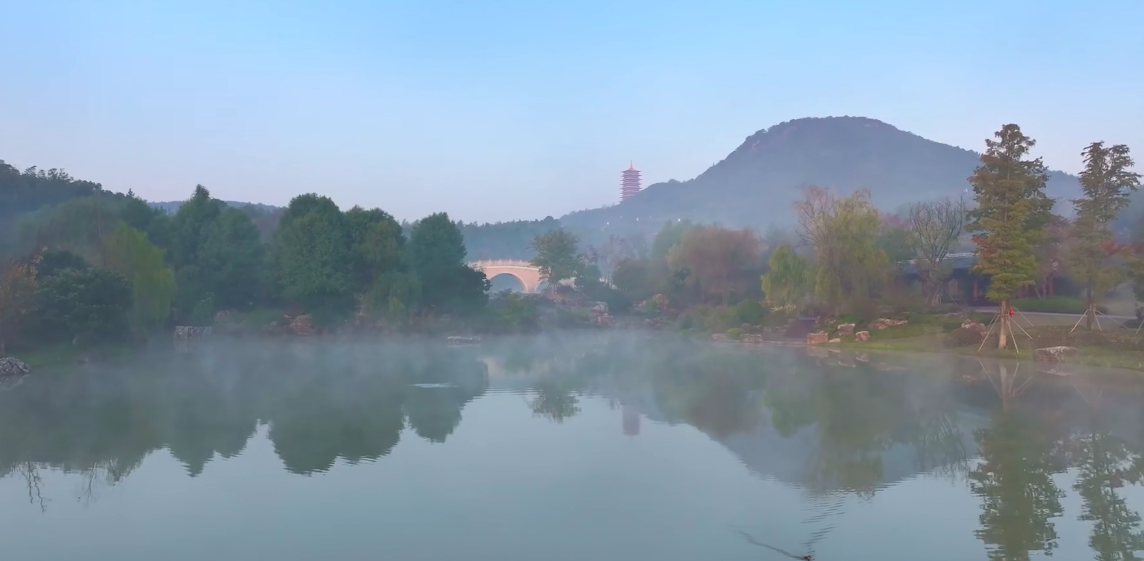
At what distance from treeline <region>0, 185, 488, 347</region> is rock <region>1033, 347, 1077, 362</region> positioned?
29.7 meters

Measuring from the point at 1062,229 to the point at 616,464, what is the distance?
28415 millimetres

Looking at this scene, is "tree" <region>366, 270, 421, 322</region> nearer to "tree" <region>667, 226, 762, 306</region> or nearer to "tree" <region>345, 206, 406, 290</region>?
"tree" <region>345, 206, 406, 290</region>

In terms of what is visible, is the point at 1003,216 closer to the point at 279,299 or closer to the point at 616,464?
the point at 616,464

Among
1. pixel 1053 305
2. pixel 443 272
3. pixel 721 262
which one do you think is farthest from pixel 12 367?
pixel 1053 305

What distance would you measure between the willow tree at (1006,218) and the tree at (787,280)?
37.7ft

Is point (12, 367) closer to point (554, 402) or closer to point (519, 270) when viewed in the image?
point (554, 402)

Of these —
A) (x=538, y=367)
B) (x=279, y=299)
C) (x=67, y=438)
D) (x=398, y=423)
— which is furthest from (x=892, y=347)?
(x=279, y=299)

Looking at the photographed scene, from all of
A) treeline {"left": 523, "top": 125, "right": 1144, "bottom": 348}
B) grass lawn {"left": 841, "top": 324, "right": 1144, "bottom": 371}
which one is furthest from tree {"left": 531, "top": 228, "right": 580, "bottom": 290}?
grass lawn {"left": 841, "top": 324, "right": 1144, "bottom": 371}

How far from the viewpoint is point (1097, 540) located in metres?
10.8

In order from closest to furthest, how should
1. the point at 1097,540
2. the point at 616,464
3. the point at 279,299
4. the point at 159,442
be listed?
the point at 1097,540 < the point at 616,464 < the point at 159,442 < the point at 279,299

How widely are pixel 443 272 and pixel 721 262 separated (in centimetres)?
1706

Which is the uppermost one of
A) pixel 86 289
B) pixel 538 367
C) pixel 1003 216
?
pixel 1003 216

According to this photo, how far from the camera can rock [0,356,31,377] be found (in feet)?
91.9

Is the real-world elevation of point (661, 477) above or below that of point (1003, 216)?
below
